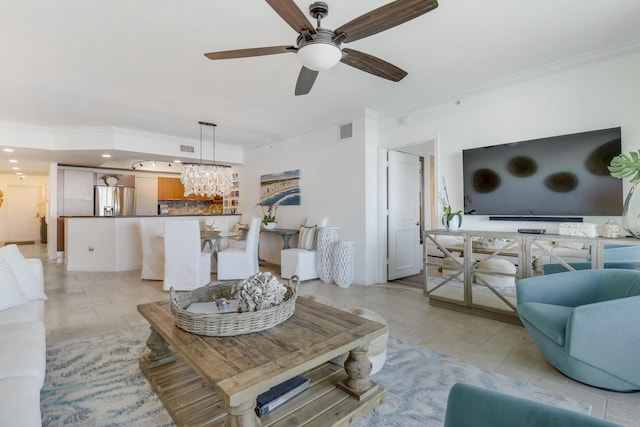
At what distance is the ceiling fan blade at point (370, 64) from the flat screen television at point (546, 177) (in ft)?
5.57

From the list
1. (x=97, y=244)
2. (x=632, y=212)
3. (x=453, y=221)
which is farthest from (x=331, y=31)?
(x=97, y=244)

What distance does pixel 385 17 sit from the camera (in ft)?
5.84

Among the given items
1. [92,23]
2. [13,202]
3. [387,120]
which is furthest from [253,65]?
[13,202]

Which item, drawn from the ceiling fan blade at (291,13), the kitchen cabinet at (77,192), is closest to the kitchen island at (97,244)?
the kitchen cabinet at (77,192)

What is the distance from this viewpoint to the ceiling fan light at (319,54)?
1948mm

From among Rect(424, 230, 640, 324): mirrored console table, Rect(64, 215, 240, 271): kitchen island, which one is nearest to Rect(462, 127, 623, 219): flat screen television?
Rect(424, 230, 640, 324): mirrored console table

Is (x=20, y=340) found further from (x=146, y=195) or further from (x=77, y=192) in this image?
(x=146, y=195)

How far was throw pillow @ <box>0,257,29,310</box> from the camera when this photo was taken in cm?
211

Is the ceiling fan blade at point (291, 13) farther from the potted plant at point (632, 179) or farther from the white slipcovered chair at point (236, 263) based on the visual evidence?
the white slipcovered chair at point (236, 263)

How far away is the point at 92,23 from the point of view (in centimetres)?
241

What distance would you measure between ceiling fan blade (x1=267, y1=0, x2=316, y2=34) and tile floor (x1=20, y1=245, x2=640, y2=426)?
201 cm

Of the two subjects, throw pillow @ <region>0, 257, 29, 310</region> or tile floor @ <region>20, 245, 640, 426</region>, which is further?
throw pillow @ <region>0, 257, 29, 310</region>

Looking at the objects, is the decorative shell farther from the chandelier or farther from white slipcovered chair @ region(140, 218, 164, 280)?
the chandelier

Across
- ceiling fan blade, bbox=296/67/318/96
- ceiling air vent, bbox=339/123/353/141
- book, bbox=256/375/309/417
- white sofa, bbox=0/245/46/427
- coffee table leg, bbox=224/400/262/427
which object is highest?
ceiling air vent, bbox=339/123/353/141
